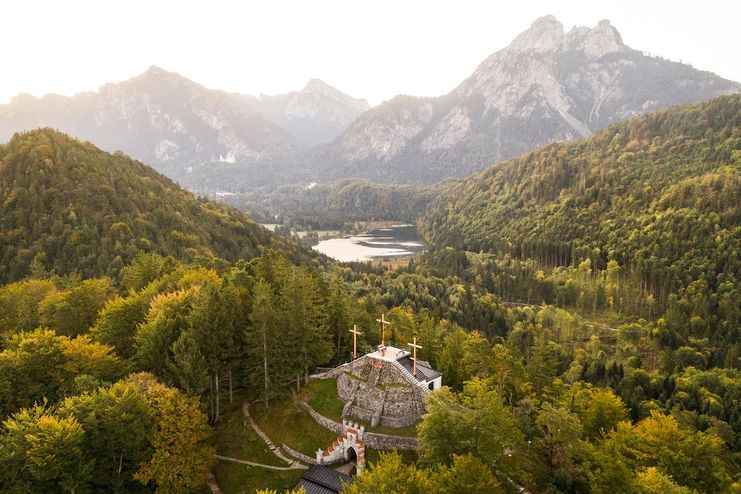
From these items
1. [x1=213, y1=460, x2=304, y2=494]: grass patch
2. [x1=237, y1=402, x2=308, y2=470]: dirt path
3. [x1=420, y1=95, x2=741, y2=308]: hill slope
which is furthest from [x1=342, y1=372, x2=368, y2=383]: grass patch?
[x1=420, y1=95, x2=741, y2=308]: hill slope

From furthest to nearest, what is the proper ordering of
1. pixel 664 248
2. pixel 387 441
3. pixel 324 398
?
pixel 664 248
pixel 324 398
pixel 387 441

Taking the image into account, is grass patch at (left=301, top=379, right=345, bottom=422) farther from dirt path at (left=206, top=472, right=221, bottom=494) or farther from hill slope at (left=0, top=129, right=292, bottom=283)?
hill slope at (left=0, top=129, right=292, bottom=283)

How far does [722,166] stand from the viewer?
173 meters

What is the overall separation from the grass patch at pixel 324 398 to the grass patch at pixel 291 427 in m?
1.41

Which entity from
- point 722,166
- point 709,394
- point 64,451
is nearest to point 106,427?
point 64,451

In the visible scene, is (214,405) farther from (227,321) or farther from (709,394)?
(709,394)

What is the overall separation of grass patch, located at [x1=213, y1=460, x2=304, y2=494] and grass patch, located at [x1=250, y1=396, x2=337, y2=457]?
9.97 ft

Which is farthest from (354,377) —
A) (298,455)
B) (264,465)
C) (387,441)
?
(264,465)

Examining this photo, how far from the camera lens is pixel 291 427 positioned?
50844mm

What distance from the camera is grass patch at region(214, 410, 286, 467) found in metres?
48.1

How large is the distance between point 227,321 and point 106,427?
16.6 m

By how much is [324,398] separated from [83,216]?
3713 inches

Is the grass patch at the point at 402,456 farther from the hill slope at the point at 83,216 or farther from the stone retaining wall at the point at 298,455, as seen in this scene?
the hill slope at the point at 83,216

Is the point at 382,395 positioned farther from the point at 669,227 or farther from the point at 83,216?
the point at 669,227
